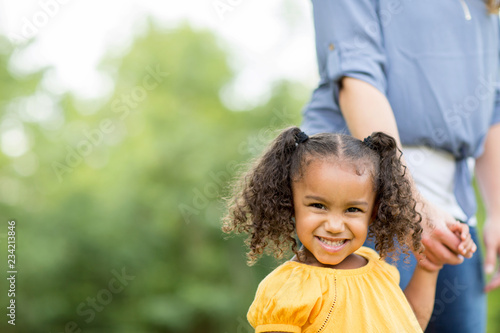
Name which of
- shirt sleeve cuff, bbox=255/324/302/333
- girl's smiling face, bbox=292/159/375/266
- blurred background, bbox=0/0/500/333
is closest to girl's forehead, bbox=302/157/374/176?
girl's smiling face, bbox=292/159/375/266

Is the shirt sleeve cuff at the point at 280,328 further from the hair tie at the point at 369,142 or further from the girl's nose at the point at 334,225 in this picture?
the hair tie at the point at 369,142

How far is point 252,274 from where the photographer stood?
1266 centimetres

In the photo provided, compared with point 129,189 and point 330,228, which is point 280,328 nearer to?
point 330,228

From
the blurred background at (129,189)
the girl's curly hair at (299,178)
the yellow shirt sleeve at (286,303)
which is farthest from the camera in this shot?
the blurred background at (129,189)

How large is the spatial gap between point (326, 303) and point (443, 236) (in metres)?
0.42

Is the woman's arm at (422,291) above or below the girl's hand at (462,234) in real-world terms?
below

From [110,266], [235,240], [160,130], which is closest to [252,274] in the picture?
[235,240]

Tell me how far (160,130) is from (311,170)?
12342 millimetres

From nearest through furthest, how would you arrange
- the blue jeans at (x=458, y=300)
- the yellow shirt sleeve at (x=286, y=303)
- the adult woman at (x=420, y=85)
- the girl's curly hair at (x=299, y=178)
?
the yellow shirt sleeve at (x=286, y=303) → the girl's curly hair at (x=299, y=178) → the adult woman at (x=420, y=85) → the blue jeans at (x=458, y=300)

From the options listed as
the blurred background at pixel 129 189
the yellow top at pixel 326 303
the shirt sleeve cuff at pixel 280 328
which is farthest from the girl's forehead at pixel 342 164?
the blurred background at pixel 129 189

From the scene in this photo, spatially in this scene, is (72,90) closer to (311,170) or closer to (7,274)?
(7,274)

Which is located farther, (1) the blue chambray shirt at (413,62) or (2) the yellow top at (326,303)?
(1) the blue chambray shirt at (413,62)

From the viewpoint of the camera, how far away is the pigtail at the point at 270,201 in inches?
62.9

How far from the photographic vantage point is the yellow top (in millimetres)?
1424
